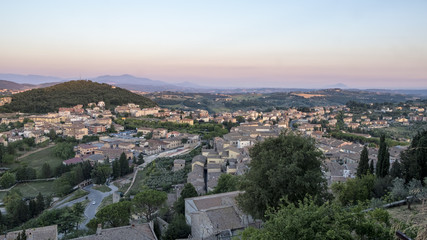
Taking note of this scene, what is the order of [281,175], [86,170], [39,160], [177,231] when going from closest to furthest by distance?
[281,175] → [177,231] → [86,170] → [39,160]

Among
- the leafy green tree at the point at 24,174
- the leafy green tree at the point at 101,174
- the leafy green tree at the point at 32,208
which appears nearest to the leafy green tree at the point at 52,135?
the leafy green tree at the point at 24,174

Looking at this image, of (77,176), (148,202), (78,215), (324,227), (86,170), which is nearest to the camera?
(324,227)

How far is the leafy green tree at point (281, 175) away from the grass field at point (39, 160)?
102 ft

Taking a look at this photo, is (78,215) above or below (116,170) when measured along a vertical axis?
above

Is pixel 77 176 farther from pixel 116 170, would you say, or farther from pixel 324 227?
pixel 324 227

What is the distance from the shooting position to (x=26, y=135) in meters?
46.4

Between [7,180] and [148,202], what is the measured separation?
22.6m

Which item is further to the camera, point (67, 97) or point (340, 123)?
point (67, 97)

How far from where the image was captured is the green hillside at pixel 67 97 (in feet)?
220

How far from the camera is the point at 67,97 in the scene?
76.9m

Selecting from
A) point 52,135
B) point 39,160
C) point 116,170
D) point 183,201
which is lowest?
point 39,160

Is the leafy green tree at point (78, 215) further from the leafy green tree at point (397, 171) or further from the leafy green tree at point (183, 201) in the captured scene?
the leafy green tree at point (397, 171)

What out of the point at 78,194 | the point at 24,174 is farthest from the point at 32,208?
the point at 24,174

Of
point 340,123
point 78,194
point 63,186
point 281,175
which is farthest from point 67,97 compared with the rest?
point 281,175
